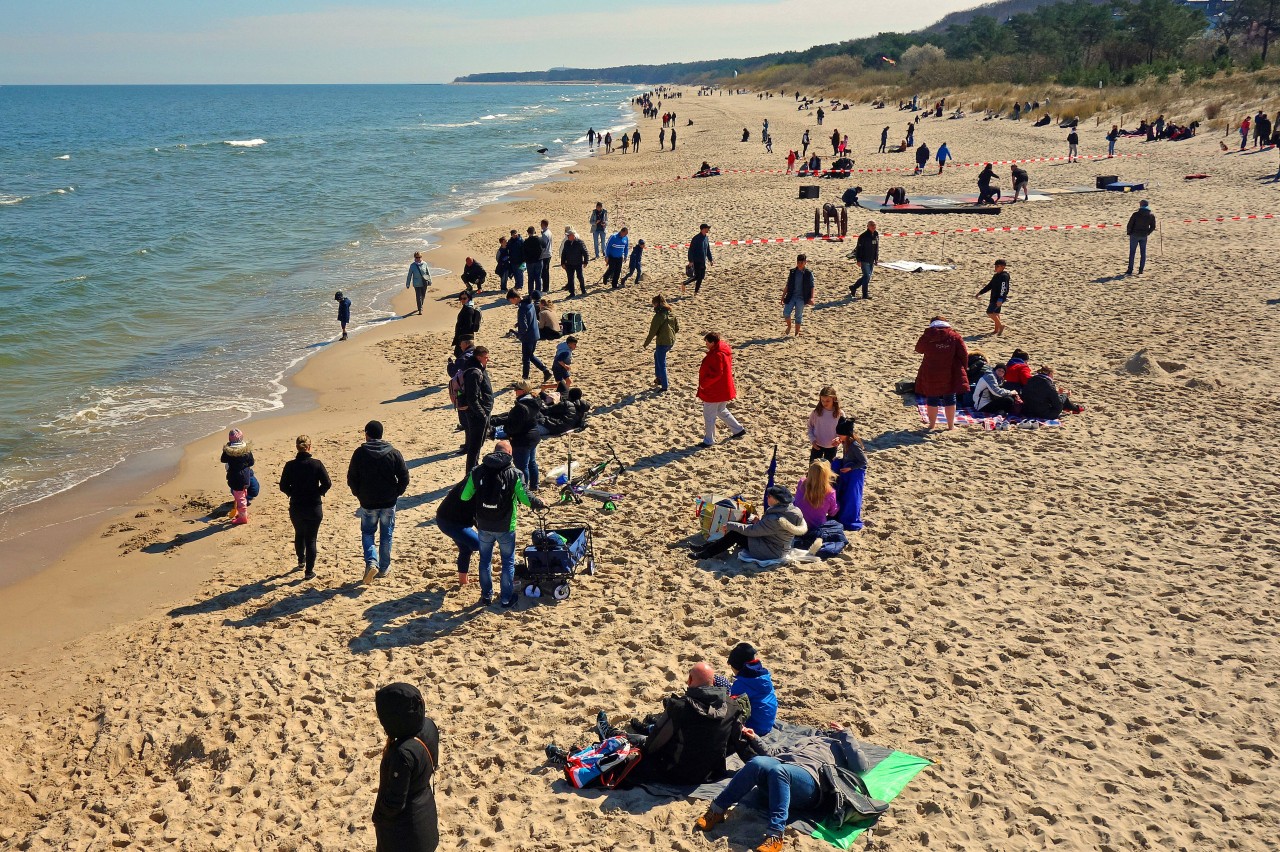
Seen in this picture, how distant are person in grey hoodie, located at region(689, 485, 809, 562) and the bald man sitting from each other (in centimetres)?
298

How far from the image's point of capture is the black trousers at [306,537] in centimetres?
898

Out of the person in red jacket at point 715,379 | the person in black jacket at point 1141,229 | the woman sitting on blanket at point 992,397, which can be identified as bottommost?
the woman sitting on blanket at point 992,397

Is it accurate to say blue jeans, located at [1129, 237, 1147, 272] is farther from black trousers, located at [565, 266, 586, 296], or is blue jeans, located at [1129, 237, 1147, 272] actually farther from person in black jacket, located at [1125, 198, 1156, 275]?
black trousers, located at [565, 266, 586, 296]

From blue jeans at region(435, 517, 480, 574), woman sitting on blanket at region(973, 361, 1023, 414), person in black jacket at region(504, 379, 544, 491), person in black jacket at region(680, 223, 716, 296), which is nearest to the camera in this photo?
blue jeans at region(435, 517, 480, 574)

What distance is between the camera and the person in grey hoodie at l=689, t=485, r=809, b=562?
8680mm

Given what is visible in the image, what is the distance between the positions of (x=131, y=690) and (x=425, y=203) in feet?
120

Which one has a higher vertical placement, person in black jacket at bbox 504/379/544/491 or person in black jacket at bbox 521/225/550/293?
person in black jacket at bbox 521/225/550/293

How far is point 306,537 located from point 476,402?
104 inches

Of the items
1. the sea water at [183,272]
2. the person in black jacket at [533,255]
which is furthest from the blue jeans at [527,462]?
the person in black jacket at [533,255]

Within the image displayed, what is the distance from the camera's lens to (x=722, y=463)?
1111cm

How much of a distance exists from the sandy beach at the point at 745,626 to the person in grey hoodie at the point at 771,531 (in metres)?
0.24

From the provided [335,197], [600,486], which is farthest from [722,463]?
[335,197]

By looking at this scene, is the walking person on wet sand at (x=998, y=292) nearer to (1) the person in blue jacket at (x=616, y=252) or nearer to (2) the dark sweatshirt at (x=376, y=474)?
(1) the person in blue jacket at (x=616, y=252)

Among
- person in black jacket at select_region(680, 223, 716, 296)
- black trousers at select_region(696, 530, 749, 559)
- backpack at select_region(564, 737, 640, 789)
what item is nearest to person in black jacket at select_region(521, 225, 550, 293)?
person in black jacket at select_region(680, 223, 716, 296)
